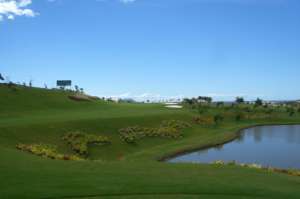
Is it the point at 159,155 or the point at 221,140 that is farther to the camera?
the point at 221,140

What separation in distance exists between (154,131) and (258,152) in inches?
512

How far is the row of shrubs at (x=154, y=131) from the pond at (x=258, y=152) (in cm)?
705

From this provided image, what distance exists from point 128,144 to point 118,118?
9552 millimetres

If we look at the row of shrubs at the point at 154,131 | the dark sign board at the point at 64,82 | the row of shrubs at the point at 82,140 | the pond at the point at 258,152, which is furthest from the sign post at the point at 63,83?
the row of shrubs at the point at 82,140

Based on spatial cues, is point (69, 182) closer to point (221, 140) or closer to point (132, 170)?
point (132, 170)

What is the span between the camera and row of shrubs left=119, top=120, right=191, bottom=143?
143 ft

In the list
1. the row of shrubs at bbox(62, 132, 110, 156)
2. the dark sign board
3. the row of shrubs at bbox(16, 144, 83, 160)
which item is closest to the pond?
the row of shrubs at bbox(62, 132, 110, 156)

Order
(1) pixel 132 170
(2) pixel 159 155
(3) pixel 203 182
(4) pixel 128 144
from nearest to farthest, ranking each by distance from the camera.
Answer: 1. (3) pixel 203 182
2. (1) pixel 132 170
3. (2) pixel 159 155
4. (4) pixel 128 144

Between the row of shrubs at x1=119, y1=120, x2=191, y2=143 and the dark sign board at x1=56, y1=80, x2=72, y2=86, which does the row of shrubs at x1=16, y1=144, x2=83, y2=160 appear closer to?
the row of shrubs at x1=119, y1=120, x2=191, y2=143

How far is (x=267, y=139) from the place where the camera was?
172 ft

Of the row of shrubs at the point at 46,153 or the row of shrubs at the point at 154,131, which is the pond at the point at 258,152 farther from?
the row of shrubs at the point at 46,153

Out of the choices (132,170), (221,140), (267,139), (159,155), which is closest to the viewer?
(132,170)

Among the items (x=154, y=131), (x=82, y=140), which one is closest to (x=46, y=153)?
(x=82, y=140)

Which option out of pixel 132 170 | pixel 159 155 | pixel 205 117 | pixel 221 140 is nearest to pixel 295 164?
pixel 159 155
